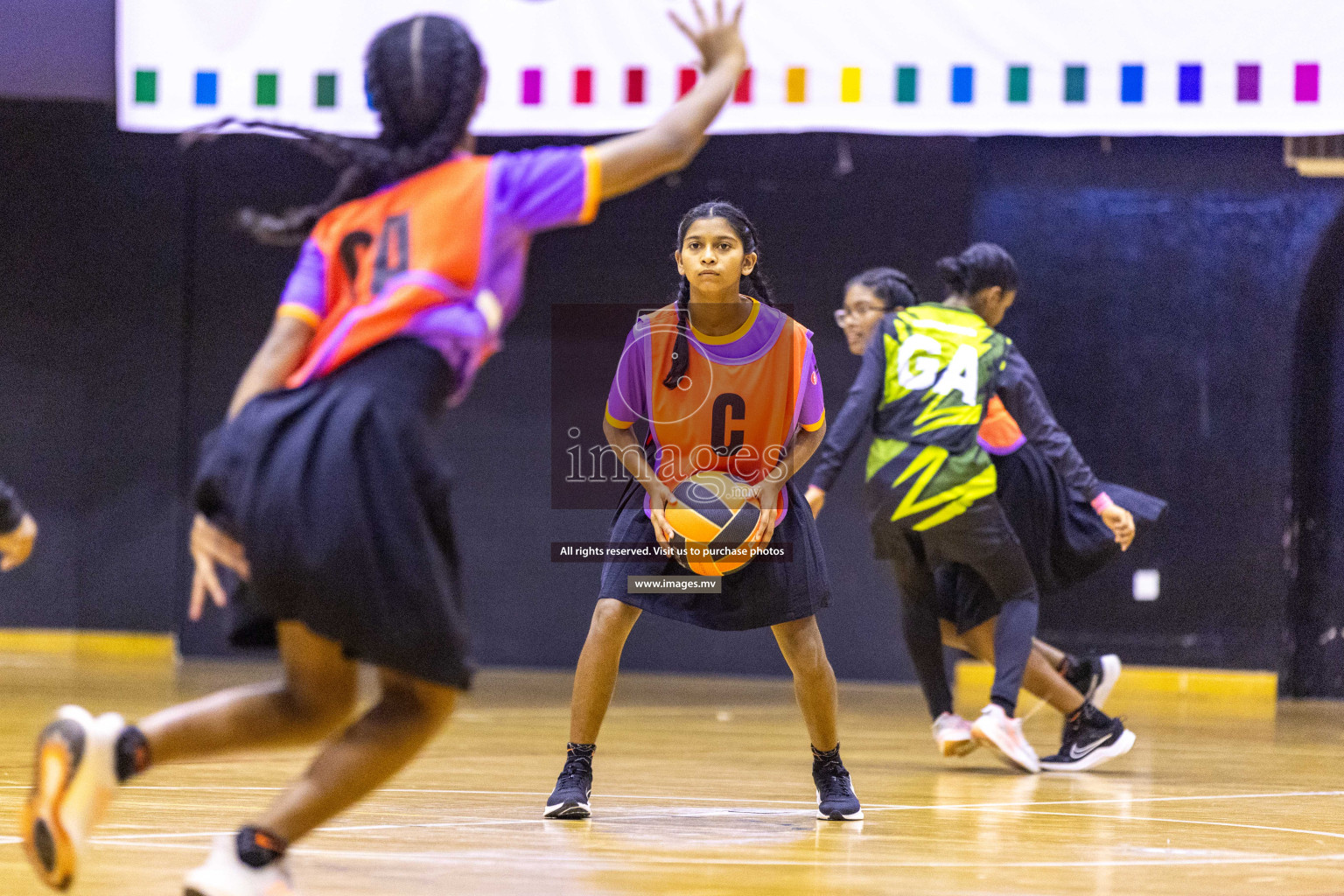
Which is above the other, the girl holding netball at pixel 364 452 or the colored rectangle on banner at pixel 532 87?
the colored rectangle on banner at pixel 532 87

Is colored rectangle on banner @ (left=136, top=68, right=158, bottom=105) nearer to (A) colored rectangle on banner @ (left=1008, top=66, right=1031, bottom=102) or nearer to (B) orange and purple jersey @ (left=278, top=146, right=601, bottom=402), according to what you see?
(A) colored rectangle on banner @ (left=1008, top=66, right=1031, bottom=102)

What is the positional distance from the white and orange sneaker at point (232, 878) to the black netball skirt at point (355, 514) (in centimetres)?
32

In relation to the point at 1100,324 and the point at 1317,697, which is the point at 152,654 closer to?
the point at 1100,324

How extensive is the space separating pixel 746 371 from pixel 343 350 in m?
1.55

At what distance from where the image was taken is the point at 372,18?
6211 mm

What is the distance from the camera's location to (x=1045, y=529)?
4996 millimetres

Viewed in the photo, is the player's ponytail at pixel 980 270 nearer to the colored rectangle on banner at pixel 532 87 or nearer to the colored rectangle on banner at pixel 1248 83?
the colored rectangle on banner at pixel 1248 83

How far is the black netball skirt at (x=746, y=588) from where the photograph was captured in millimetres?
3420

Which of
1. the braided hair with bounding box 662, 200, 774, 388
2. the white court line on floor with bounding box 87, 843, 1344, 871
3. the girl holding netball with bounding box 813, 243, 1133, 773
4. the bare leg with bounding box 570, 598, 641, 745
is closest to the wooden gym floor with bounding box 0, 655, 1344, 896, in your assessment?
the white court line on floor with bounding box 87, 843, 1344, 871

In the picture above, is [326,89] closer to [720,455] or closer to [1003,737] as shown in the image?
[720,455]

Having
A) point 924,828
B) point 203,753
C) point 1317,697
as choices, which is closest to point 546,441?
point 1317,697

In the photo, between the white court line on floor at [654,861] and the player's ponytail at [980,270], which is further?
the player's ponytail at [980,270]

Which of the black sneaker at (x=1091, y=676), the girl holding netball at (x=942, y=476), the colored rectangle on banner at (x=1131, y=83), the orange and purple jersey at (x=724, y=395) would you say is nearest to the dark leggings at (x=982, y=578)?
the girl holding netball at (x=942, y=476)

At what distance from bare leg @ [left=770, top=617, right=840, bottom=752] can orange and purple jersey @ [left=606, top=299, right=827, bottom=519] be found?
0.96 ft
